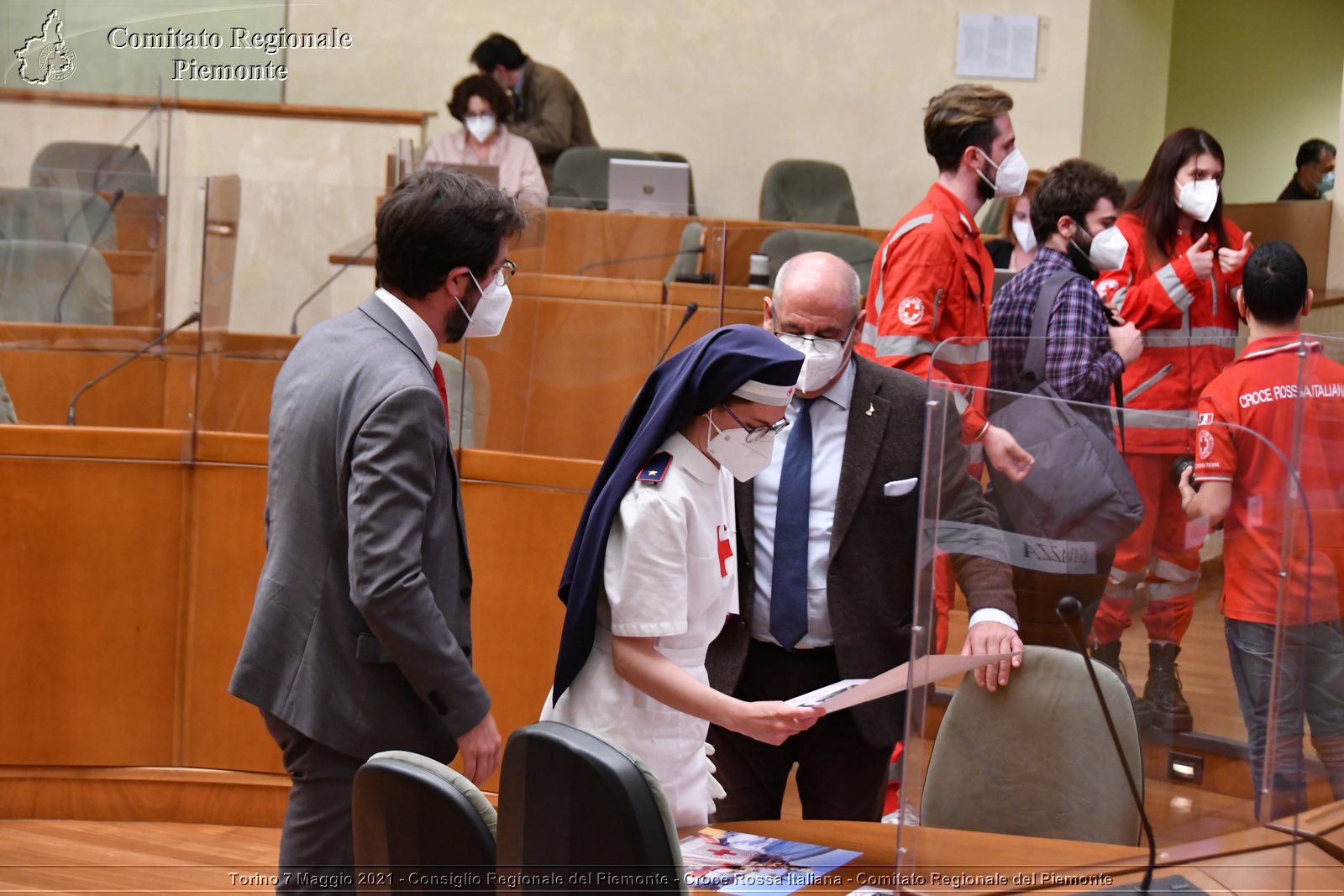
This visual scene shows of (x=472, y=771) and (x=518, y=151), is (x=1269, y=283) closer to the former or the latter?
(x=472, y=771)

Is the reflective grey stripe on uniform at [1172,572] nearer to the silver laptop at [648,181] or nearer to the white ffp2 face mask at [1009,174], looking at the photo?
the white ffp2 face mask at [1009,174]

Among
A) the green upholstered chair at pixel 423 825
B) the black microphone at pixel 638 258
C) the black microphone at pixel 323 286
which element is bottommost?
the green upholstered chair at pixel 423 825

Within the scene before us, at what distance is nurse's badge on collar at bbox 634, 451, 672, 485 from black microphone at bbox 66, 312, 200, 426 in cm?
267

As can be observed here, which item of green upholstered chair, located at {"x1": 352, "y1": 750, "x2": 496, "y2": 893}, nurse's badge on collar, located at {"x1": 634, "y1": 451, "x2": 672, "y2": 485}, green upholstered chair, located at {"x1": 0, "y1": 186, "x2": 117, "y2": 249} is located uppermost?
green upholstered chair, located at {"x1": 0, "y1": 186, "x2": 117, "y2": 249}

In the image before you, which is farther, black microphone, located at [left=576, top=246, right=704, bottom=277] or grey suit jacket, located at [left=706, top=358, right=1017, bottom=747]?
black microphone, located at [left=576, top=246, right=704, bottom=277]

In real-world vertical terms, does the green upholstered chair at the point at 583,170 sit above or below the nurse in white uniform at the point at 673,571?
above

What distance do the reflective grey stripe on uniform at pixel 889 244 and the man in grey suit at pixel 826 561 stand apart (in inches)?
28.9

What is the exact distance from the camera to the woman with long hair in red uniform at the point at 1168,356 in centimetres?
167

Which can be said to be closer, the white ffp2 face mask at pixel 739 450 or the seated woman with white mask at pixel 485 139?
the white ffp2 face mask at pixel 739 450

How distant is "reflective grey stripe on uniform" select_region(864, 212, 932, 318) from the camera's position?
3256 mm

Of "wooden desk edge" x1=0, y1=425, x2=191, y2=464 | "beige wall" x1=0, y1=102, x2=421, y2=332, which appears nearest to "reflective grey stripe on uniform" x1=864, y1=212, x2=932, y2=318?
"wooden desk edge" x1=0, y1=425, x2=191, y2=464

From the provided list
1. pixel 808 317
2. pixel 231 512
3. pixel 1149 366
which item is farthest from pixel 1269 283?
pixel 231 512

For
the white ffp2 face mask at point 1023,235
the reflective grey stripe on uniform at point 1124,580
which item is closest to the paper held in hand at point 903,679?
the reflective grey stripe on uniform at point 1124,580

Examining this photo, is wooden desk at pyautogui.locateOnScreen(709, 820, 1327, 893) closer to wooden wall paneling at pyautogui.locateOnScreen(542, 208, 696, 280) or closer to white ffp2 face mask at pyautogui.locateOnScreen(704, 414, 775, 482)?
white ffp2 face mask at pyautogui.locateOnScreen(704, 414, 775, 482)
